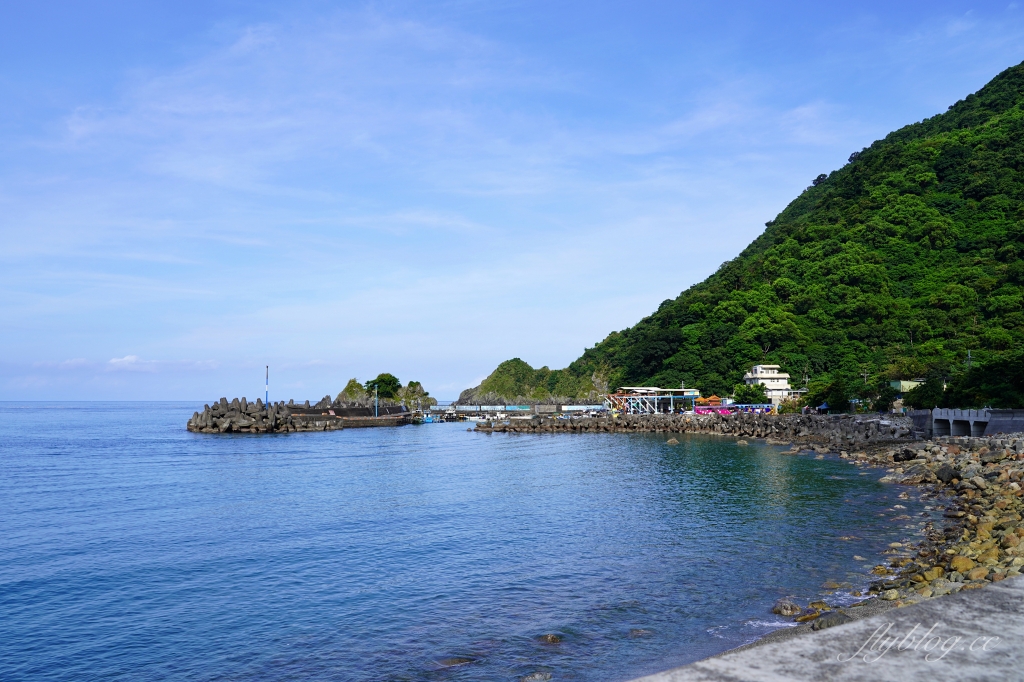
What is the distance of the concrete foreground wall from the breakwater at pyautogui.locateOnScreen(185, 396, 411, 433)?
310 ft

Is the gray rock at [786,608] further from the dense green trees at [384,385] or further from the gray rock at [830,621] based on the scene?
the dense green trees at [384,385]

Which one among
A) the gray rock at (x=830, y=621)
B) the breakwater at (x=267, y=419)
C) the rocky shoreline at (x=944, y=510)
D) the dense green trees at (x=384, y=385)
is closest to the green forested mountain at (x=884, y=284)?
the rocky shoreline at (x=944, y=510)

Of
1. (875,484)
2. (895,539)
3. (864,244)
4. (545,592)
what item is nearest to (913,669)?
(545,592)

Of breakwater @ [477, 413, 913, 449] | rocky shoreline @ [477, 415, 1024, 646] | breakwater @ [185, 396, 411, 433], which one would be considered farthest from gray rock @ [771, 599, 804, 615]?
breakwater @ [185, 396, 411, 433]

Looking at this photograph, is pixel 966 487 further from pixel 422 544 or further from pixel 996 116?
pixel 996 116

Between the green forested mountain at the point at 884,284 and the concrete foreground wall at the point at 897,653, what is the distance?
79062 mm

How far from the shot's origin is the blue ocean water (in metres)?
13.3

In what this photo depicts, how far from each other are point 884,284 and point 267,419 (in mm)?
102225

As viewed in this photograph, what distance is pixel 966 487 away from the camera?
27484 millimetres

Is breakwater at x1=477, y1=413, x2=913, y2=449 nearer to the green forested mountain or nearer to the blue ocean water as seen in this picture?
the green forested mountain

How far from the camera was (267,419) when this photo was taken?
9375 centimetres

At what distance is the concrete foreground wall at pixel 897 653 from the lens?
522 cm

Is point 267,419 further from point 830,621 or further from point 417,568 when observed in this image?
point 830,621

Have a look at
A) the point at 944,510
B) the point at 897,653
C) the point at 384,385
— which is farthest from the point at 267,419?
the point at 897,653
